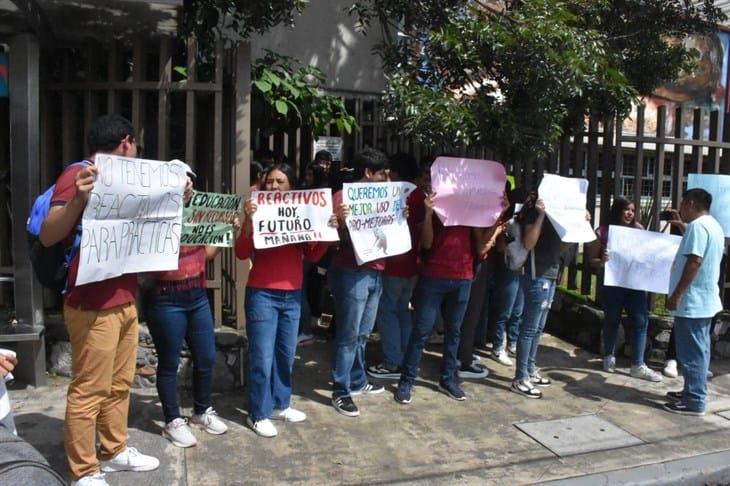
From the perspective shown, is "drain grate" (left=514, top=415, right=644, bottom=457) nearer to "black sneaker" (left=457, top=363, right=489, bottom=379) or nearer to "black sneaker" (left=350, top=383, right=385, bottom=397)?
"black sneaker" (left=457, top=363, right=489, bottom=379)

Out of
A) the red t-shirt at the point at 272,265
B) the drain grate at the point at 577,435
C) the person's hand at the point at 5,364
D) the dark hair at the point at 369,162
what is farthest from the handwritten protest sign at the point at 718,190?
the person's hand at the point at 5,364

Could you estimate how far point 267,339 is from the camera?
4.24m

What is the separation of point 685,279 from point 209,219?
3.63 m

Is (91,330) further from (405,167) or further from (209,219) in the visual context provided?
(405,167)

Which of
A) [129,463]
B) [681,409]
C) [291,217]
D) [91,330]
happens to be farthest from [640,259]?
[91,330]

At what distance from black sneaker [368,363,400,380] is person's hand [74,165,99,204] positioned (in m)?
3.21

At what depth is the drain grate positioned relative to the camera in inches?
173

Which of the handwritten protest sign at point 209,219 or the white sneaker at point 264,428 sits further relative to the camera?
the white sneaker at point 264,428

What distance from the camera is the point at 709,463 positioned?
426 cm

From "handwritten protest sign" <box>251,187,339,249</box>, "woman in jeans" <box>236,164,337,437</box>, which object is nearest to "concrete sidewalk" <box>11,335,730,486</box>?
"woman in jeans" <box>236,164,337,437</box>

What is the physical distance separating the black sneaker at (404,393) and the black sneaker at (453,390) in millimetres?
353

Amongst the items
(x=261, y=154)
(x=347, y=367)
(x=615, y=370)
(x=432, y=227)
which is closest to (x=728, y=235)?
(x=615, y=370)

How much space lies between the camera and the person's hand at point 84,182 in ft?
10.0

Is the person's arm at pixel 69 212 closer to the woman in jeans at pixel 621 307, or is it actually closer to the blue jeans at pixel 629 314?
the woman in jeans at pixel 621 307
